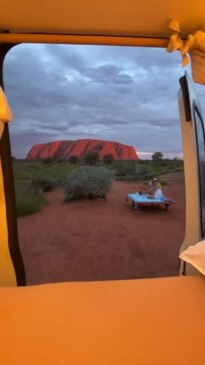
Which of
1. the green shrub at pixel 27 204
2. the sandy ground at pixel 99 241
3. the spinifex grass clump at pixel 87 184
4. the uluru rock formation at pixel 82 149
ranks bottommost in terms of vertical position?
the sandy ground at pixel 99 241

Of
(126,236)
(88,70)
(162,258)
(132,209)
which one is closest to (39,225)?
(126,236)

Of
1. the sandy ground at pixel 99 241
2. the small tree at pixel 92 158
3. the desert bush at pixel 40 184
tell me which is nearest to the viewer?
the sandy ground at pixel 99 241

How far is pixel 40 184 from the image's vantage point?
41.7 feet

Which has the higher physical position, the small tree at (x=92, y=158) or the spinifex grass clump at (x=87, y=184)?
the small tree at (x=92, y=158)

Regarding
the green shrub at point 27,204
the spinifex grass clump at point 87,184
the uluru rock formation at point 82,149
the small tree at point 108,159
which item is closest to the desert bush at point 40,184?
the green shrub at point 27,204

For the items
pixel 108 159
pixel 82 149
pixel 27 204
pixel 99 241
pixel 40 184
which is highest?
pixel 82 149

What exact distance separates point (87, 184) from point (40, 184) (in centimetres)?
325

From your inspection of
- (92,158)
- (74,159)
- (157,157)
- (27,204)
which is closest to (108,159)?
(92,158)

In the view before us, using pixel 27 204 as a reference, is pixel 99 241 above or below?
below

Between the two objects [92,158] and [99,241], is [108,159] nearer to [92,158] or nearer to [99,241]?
[92,158]

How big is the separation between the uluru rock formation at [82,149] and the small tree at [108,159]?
0.22m

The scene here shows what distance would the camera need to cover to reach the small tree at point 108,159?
2286 centimetres

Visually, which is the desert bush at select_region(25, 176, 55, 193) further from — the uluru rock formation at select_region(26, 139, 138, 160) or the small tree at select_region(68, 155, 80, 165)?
the small tree at select_region(68, 155, 80, 165)

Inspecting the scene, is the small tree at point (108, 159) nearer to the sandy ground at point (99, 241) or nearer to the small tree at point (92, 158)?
the small tree at point (92, 158)
